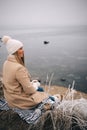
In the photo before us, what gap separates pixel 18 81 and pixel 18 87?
0.49 feet

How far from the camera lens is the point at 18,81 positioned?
13.2ft

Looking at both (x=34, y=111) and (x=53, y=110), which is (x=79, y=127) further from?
(x=34, y=111)

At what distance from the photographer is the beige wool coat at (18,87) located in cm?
393

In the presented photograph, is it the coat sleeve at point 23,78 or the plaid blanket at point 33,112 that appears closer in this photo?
the coat sleeve at point 23,78

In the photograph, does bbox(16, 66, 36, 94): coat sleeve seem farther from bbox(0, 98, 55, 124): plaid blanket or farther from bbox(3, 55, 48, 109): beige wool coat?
bbox(0, 98, 55, 124): plaid blanket

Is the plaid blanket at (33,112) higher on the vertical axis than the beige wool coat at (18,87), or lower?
lower

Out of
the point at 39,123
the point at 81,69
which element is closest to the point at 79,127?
the point at 39,123

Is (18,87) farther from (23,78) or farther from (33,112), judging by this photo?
(33,112)

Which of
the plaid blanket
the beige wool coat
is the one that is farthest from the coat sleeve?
the plaid blanket

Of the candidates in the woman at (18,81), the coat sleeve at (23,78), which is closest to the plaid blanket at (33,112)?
the woman at (18,81)

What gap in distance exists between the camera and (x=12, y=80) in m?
4.05

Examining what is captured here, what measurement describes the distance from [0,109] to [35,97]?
0.93m

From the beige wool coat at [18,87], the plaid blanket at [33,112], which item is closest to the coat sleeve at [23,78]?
the beige wool coat at [18,87]

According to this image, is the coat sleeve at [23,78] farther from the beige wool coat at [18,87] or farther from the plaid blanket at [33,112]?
the plaid blanket at [33,112]
